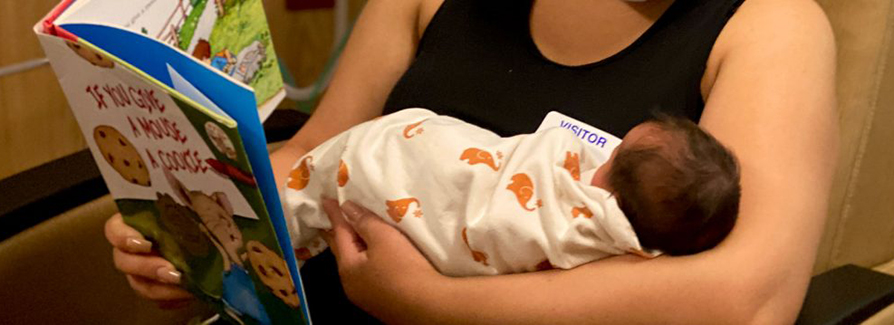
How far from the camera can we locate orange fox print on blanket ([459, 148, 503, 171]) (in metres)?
0.85

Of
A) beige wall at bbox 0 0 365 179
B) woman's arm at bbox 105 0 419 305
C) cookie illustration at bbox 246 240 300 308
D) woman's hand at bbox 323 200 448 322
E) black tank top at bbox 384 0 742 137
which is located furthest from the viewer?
beige wall at bbox 0 0 365 179

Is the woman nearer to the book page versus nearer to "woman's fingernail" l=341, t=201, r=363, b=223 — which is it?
"woman's fingernail" l=341, t=201, r=363, b=223

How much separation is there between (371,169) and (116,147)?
0.79 feet

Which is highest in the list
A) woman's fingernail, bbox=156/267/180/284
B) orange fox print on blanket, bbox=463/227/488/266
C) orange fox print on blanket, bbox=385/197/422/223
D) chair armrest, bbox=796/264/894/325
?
orange fox print on blanket, bbox=385/197/422/223

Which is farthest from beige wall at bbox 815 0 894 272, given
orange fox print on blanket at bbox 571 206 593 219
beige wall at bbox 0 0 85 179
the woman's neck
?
beige wall at bbox 0 0 85 179

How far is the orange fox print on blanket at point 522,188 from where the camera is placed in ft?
2.65

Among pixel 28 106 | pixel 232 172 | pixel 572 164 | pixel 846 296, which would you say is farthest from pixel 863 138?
pixel 28 106

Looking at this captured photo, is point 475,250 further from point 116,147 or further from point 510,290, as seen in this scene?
point 116,147

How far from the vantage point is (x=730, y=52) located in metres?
0.90

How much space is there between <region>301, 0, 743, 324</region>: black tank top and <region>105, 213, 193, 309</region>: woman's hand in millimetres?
195

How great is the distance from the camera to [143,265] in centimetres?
94

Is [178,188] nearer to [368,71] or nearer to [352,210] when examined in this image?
[352,210]

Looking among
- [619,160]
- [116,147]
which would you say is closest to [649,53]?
[619,160]

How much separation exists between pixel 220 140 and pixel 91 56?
0.13 metres
